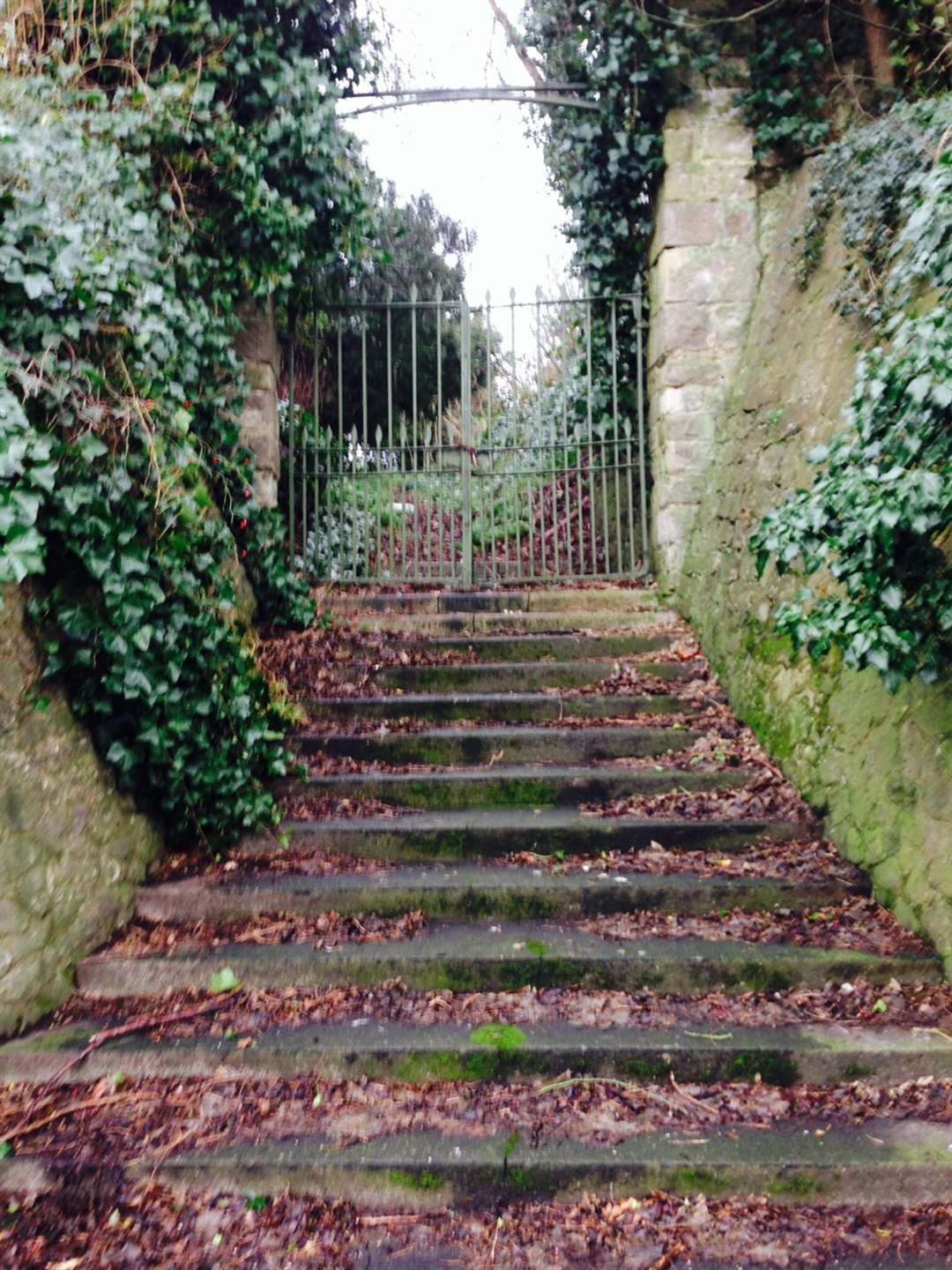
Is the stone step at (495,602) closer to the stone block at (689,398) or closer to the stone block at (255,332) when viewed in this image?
the stone block at (689,398)

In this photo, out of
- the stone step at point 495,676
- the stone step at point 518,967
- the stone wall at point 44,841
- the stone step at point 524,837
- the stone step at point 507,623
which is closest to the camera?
the stone wall at point 44,841

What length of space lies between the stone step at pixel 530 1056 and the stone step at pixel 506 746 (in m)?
1.42

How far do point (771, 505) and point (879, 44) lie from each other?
106 inches

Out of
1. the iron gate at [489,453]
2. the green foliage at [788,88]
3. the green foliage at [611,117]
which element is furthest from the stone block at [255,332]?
the green foliage at [788,88]

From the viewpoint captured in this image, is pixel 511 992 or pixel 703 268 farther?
pixel 703 268

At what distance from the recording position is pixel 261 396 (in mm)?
4812

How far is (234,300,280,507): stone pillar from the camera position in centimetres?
471

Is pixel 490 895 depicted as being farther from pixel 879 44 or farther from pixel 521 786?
pixel 879 44

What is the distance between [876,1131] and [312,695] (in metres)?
2.79

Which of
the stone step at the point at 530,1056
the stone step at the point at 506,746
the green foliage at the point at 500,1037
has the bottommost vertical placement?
the stone step at the point at 530,1056

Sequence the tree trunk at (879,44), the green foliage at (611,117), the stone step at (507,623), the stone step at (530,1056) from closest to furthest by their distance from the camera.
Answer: the stone step at (530,1056), the tree trunk at (879,44), the stone step at (507,623), the green foliage at (611,117)

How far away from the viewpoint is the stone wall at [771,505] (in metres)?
2.62

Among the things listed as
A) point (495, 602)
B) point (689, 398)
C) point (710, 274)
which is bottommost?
point (495, 602)

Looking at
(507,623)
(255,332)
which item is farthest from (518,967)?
(255,332)
